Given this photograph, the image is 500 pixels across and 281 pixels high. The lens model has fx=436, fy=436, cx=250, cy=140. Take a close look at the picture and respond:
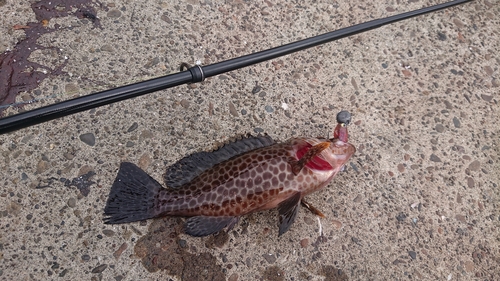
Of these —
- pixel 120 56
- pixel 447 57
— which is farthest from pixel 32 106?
pixel 447 57

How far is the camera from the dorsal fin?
2746mm

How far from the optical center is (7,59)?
10.4 feet

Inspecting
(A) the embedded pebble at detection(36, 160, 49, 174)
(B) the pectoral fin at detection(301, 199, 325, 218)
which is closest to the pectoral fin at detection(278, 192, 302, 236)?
(B) the pectoral fin at detection(301, 199, 325, 218)

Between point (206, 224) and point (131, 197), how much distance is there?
479 mm

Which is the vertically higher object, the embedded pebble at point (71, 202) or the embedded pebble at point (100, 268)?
the embedded pebble at point (71, 202)

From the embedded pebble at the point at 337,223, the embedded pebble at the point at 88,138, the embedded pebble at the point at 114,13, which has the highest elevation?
the embedded pebble at the point at 114,13

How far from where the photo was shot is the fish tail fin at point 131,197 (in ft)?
8.48

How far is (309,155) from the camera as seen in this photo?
102 inches

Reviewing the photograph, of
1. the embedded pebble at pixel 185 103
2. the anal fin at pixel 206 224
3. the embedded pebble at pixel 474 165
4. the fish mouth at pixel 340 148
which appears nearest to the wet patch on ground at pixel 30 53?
the embedded pebble at pixel 185 103

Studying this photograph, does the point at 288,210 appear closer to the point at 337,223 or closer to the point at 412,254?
the point at 337,223

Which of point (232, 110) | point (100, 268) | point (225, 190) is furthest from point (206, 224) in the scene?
point (232, 110)

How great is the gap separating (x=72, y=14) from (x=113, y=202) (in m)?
1.71

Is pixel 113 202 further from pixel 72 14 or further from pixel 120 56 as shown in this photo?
pixel 72 14

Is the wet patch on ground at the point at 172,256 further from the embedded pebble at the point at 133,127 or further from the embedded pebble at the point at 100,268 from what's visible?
the embedded pebble at the point at 133,127
